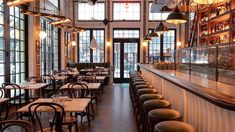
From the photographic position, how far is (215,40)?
8891mm

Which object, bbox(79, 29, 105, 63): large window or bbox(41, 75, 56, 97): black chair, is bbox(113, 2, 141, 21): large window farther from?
bbox(41, 75, 56, 97): black chair

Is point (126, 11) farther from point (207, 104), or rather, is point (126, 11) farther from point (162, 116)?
point (207, 104)

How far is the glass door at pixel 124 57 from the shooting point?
15.7m

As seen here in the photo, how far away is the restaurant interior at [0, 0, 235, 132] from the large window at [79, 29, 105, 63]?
0.05m

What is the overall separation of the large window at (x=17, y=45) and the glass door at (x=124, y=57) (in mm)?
7379

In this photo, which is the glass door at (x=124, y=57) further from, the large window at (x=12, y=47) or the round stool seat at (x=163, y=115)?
the round stool seat at (x=163, y=115)

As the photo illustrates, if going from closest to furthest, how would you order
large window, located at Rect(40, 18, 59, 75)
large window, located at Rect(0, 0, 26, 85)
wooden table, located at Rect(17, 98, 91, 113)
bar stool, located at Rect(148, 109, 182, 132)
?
bar stool, located at Rect(148, 109, 182, 132) < wooden table, located at Rect(17, 98, 91, 113) < large window, located at Rect(0, 0, 26, 85) < large window, located at Rect(40, 18, 59, 75)

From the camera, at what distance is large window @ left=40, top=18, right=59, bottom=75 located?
34.8 feet

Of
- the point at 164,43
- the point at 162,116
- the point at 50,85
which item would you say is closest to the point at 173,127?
the point at 162,116

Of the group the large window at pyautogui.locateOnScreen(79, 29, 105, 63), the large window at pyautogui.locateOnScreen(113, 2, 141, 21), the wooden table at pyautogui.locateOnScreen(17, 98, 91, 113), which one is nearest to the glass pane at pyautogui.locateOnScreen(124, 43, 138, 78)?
the large window at pyautogui.locateOnScreen(79, 29, 105, 63)

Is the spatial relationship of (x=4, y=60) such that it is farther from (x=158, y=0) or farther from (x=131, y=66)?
(x=131, y=66)

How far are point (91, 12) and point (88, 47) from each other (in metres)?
1.92

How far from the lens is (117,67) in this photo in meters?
15.8

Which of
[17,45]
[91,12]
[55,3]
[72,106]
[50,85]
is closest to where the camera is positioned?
[72,106]
